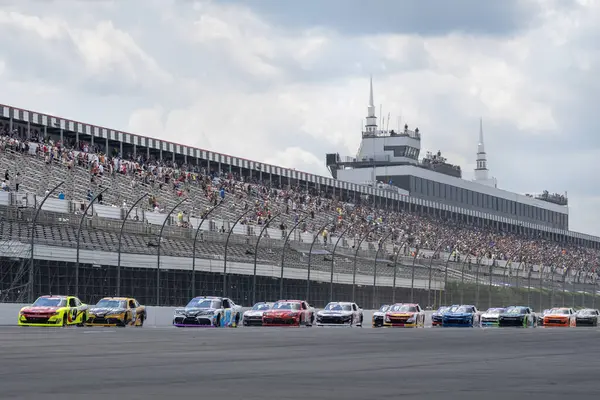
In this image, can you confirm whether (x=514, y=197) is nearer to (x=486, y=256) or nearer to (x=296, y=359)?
(x=486, y=256)

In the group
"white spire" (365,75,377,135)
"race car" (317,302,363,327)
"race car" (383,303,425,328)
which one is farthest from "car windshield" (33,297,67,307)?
"white spire" (365,75,377,135)

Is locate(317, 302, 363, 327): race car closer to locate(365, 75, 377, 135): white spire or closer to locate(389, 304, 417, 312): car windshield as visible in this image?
locate(389, 304, 417, 312): car windshield

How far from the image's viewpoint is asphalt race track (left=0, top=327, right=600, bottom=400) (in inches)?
682

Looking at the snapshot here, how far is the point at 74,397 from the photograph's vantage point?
1588 cm

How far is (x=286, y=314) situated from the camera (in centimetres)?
5600

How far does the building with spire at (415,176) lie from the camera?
454 feet

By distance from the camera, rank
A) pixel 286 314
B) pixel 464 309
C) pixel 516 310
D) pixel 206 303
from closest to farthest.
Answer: pixel 206 303, pixel 286 314, pixel 464 309, pixel 516 310

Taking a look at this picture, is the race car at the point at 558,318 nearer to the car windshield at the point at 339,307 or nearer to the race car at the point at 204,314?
the car windshield at the point at 339,307

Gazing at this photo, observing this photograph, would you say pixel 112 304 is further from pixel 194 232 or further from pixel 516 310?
pixel 516 310

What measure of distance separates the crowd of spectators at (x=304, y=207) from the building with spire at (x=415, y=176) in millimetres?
6306

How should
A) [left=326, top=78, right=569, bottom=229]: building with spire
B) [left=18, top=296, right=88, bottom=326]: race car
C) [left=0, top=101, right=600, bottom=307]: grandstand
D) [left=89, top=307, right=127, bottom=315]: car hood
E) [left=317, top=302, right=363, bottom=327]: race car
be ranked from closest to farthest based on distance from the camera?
[left=18, top=296, right=88, bottom=326]: race car < [left=89, top=307, right=127, bottom=315]: car hood < [left=0, top=101, right=600, bottom=307]: grandstand < [left=317, top=302, right=363, bottom=327]: race car < [left=326, top=78, right=569, bottom=229]: building with spire

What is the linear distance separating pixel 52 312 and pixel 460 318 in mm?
26358

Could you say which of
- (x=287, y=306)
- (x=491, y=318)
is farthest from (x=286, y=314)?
(x=491, y=318)

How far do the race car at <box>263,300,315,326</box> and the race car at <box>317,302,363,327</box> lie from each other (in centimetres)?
191
